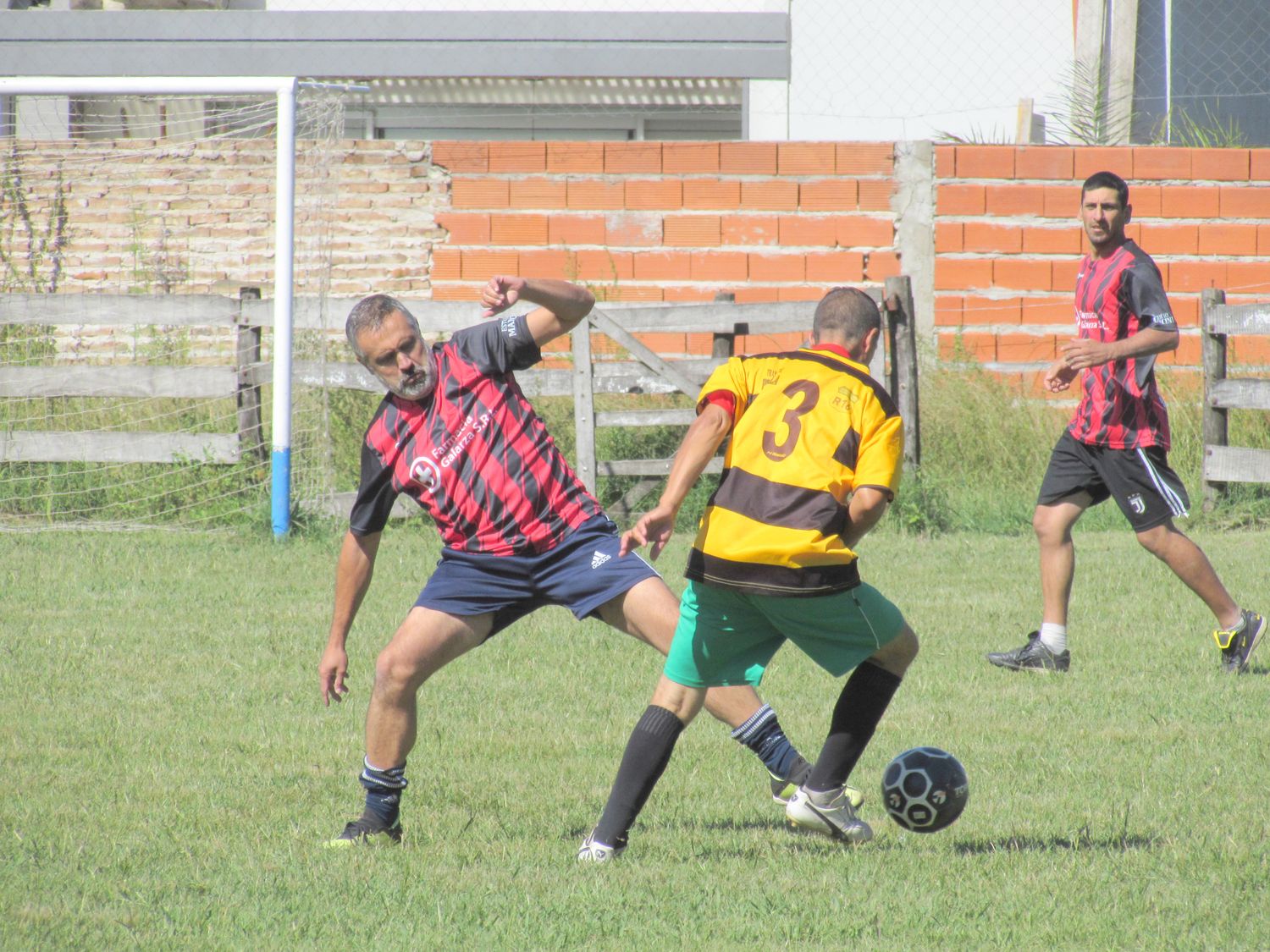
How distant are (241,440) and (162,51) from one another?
26.0 ft

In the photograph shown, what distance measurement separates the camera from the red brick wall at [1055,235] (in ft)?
41.7

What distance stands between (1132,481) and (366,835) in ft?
13.4

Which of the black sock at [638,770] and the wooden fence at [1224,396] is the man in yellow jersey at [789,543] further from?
the wooden fence at [1224,396]

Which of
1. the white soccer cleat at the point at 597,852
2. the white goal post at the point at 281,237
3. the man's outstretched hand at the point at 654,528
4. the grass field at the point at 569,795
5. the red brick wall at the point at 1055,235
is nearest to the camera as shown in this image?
the grass field at the point at 569,795

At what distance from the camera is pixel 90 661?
23.2 feet

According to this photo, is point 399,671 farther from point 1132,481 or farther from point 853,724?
point 1132,481

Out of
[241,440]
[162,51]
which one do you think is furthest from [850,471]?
[162,51]

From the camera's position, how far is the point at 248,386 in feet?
36.3

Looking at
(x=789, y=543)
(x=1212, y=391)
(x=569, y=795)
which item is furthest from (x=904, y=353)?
(x=789, y=543)

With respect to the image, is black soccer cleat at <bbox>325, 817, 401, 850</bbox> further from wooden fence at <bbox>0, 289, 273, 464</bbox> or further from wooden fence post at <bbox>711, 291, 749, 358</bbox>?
wooden fence post at <bbox>711, 291, 749, 358</bbox>

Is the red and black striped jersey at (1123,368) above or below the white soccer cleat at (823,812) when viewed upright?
above

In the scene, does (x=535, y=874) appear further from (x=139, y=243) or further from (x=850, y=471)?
(x=139, y=243)

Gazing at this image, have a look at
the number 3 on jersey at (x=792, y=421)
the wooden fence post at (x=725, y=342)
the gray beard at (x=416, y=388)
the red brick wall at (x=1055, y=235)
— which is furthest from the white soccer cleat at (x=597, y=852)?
the red brick wall at (x=1055, y=235)

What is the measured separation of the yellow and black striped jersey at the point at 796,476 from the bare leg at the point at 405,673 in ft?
2.80
